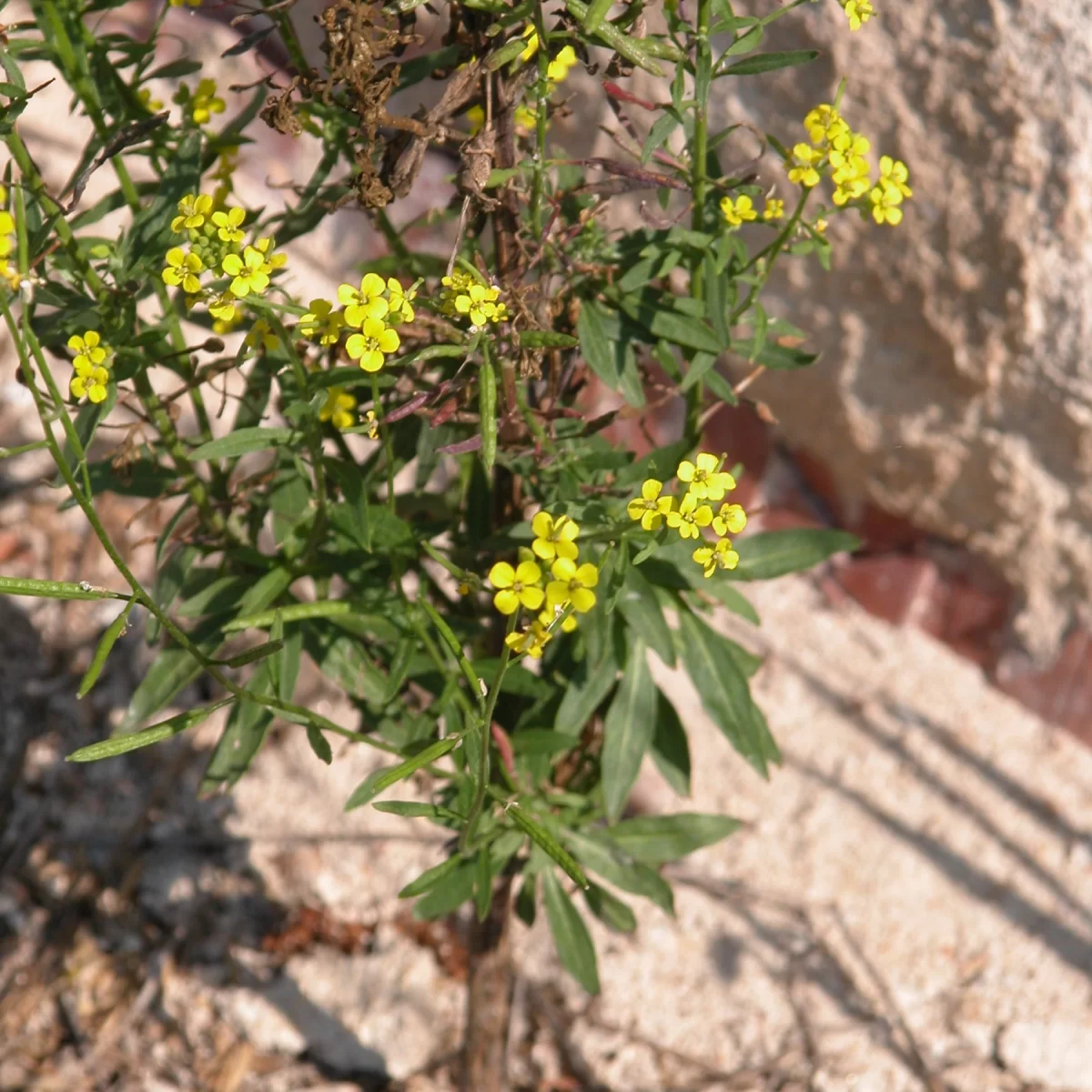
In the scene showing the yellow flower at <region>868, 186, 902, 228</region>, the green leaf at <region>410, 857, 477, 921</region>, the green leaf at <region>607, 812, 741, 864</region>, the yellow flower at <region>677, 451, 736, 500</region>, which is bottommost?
the green leaf at <region>607, 812, 741, 864</region>

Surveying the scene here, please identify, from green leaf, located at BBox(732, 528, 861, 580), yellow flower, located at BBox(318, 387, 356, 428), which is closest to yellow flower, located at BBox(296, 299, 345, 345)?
yellow flower, located at BBox(318, 387, 356, 428)

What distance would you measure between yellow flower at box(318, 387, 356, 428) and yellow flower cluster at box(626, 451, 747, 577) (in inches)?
16.4

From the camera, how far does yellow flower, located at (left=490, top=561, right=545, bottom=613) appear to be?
1.23 metres

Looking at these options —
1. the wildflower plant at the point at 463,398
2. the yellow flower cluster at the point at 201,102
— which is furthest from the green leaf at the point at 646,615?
the yellow flower cluster at the point at 201,102

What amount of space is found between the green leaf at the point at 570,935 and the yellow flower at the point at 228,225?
1113mm

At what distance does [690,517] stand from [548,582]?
0.16 meters

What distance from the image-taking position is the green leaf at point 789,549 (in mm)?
1849

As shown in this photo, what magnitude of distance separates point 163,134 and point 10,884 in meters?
1.78

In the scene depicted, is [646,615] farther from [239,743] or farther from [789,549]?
[239,743]

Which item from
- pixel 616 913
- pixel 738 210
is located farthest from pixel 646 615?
pixel 616 913

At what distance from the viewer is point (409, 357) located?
1.25m

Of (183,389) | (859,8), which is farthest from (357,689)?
(859,8)

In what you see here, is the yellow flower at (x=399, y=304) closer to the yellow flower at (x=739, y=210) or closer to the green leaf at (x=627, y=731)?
the yellow flower at (x=739, y=210)

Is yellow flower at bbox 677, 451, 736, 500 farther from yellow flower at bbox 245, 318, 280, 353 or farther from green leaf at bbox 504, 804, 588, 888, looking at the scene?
yellow flower at bbox 245, 318, 280, 353
